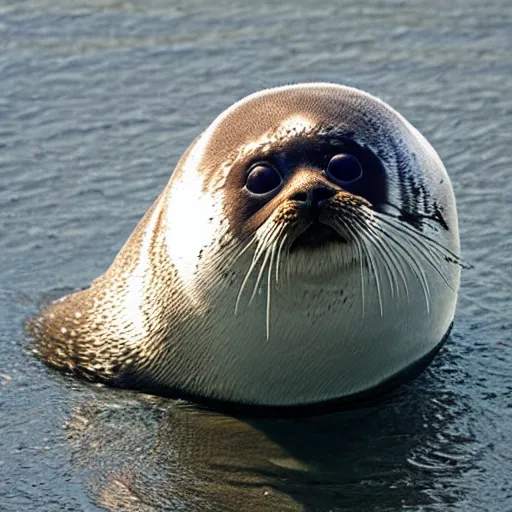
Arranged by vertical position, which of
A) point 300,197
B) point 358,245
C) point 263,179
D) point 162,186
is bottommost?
point 358,245

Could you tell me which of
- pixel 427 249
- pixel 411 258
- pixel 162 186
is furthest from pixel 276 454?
pixel 162 186

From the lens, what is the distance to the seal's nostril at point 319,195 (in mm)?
6793

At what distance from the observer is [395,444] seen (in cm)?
735

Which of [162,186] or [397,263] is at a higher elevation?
[162,186]

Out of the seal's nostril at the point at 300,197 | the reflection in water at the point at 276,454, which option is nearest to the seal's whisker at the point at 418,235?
the seal's nostril at the point at 300,197

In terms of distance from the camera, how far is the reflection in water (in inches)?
270

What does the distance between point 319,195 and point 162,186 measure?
3929mm

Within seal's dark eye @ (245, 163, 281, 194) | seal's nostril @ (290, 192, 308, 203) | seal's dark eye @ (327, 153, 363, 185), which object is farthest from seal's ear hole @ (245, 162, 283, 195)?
seal's nostril @ (290, 192, 308, 203)

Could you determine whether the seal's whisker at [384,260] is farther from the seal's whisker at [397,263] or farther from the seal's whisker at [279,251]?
the seal's whisker at [279,251]

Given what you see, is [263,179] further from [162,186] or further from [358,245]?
[162,186]

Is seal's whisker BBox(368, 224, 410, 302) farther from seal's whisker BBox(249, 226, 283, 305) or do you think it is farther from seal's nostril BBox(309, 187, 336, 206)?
seal's whisker BBox(249, 226, 283, 305)

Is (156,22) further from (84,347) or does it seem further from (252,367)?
(252,367)

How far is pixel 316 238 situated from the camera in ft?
22.6

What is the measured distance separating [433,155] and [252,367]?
5.09 feet
